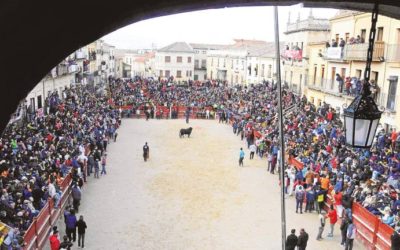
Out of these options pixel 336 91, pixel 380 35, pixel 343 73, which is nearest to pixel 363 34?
pixel 343 73

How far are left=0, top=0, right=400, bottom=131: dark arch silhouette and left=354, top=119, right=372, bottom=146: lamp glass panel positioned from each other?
7.95 ft

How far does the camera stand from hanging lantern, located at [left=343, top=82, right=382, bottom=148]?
14.2ft

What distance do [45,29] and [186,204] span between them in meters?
16.7

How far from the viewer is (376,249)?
13789mm

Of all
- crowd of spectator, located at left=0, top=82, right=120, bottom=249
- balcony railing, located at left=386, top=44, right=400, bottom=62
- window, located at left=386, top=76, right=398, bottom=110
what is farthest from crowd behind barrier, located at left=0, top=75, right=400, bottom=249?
balcony railing, located at left=386, top=44, right=400, bottom=62

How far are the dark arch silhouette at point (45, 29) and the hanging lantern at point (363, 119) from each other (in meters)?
2.35

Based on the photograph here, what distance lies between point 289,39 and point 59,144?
115ft

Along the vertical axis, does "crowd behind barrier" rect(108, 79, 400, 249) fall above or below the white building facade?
below

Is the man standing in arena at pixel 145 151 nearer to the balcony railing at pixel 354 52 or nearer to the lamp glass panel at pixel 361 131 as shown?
the balcony railing at pixel 354 52

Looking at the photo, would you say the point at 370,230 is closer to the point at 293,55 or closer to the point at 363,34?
the point at 363,34

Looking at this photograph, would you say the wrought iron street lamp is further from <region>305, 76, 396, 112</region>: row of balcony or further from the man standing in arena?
the man standing in arena

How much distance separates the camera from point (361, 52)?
29.0 m

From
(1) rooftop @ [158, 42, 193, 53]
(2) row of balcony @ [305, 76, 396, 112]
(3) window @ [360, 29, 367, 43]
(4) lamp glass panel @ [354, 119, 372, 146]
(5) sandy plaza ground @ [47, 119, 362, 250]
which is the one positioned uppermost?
(3) window @ [360, 29, 367, 43]

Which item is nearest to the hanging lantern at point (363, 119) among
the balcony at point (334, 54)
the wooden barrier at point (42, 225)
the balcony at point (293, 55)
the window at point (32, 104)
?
the wooden barrier at point (42, 225)
